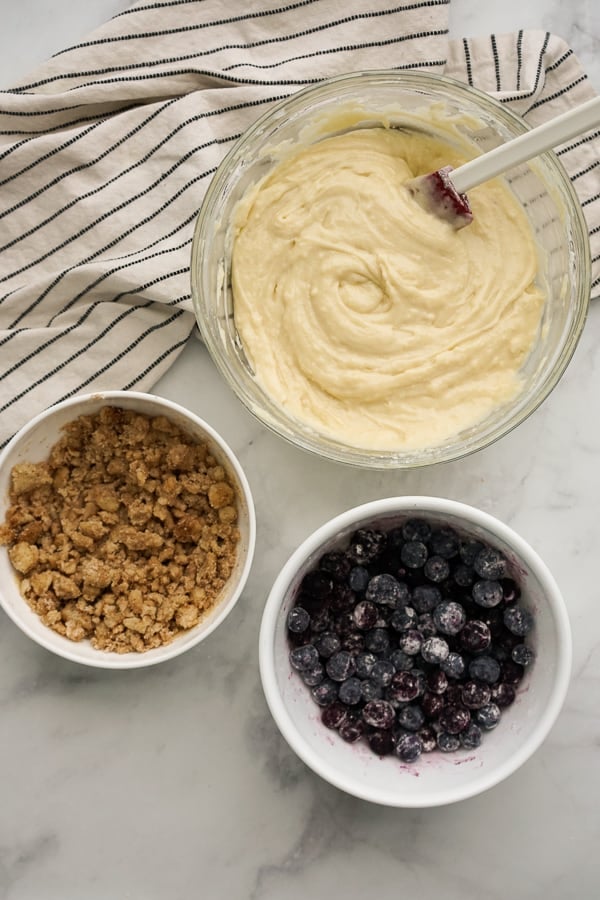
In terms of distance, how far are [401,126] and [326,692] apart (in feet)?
4.09

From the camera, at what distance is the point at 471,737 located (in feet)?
5.52

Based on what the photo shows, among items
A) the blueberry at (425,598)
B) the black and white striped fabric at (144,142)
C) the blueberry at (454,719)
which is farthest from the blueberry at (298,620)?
the black and white striped fabric at (144,142)

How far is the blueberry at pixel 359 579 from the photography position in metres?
1.72

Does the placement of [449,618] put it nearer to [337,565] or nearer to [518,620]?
[518,620]

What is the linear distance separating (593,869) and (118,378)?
157 cm

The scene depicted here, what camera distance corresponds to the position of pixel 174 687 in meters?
1.94

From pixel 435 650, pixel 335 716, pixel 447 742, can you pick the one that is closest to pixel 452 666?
pixel 435 650

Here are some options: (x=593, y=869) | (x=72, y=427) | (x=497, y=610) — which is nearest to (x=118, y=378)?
(x=72, y=427)

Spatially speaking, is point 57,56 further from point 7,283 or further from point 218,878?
point 218,878

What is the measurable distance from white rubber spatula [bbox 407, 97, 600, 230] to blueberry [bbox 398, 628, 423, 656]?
853mm

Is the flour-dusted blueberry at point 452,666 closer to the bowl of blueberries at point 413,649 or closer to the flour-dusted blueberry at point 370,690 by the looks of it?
the bowl of blueberries at point 413,649

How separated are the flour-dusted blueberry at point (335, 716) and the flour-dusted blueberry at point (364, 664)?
76 mm

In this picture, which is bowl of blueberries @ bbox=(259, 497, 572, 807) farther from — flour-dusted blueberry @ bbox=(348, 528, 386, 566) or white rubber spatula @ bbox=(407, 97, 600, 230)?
white rubber spatula @ bbox=(407, 97, 600, 230)

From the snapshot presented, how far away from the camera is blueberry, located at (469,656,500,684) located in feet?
5.54
